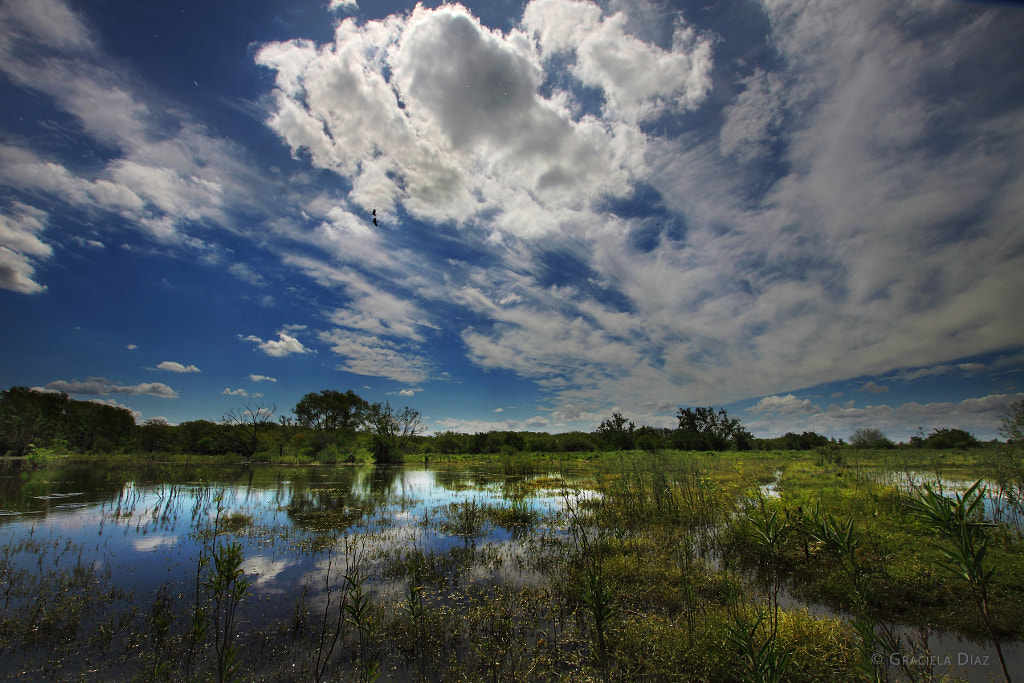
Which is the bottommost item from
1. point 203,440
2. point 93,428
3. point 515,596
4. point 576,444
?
point 515,596

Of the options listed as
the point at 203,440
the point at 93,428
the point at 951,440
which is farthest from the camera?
the point at 93,428

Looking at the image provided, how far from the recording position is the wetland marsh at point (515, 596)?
18.3 feet

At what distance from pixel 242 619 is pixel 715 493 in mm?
16942

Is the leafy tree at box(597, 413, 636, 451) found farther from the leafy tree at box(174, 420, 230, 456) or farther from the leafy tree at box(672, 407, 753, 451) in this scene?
the leafy tree at box(174, 420, 230, 456)

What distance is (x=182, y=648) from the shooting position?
627 cm

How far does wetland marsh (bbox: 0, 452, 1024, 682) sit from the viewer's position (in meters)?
5.57

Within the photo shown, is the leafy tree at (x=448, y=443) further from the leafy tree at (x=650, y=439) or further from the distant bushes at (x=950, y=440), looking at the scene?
the distant bushes at (x=950, y=440)

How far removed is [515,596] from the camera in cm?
839

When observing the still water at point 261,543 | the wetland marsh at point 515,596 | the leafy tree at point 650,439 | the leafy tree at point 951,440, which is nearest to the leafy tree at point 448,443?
the leafy tree at point 650,439

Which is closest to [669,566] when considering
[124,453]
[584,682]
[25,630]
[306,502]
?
[584,682]

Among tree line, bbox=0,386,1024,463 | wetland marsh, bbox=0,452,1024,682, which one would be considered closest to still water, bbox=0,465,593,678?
wetland marsh, bbox=0,452,1024,682

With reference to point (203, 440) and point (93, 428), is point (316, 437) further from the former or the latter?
point (93, 428)

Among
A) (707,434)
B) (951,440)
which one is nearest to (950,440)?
(951,440)

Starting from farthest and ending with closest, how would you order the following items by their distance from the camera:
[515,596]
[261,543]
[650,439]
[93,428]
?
[650,439], [93,428], [261,543], [515,596]
